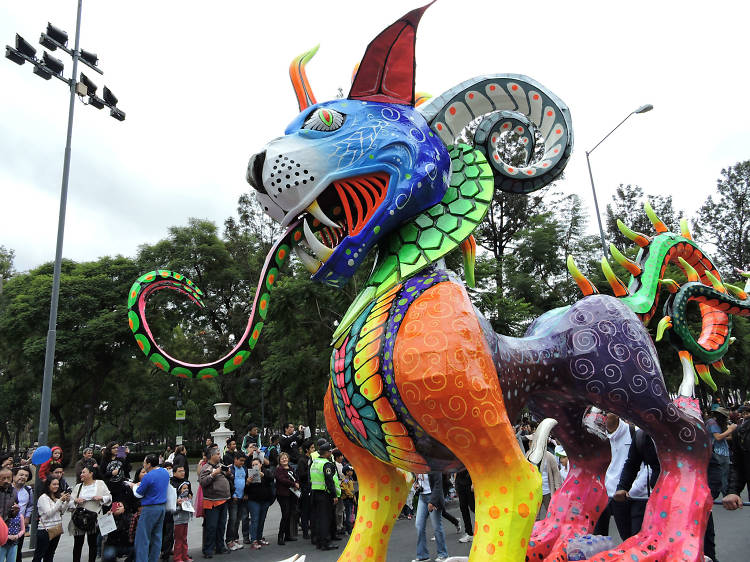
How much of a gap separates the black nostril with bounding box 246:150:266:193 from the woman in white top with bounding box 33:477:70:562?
591cm

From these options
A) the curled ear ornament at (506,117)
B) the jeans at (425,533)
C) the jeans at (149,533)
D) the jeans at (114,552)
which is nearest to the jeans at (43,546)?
the jeans at (114,552)

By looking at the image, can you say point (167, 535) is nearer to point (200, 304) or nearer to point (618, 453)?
point (618, 453)

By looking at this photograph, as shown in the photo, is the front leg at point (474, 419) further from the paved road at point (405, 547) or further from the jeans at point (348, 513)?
the jeans at point (348, 513)

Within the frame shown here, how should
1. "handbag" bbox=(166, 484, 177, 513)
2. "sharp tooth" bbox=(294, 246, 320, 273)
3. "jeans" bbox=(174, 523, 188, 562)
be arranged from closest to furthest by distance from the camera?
"sharp tooth" bbox=(294, 246, 320, 273)
"handbag" bbox=(166, 484, 177, 513)
"jeans" bbox=(174, 523, 188, 562)

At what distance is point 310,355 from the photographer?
1526 cm

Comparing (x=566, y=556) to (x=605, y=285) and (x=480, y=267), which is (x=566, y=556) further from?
(x=605, y=285)

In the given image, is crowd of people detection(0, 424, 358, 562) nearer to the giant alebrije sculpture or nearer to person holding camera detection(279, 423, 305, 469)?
person holding camera detection(279, 423, 305, 469)

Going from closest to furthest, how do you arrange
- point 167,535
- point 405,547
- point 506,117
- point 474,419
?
point 474,419, point 506,117, point 167,535, point 405,547

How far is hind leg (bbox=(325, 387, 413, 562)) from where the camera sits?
2.55m

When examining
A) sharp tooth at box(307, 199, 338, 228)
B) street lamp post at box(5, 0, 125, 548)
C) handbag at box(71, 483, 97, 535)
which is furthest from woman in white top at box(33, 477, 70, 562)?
sharp tooth at box(307, 199, 338, 228)

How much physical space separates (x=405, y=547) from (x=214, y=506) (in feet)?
8.90

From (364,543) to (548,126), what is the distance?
7.55 feet

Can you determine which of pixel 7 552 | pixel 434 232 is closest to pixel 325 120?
pixel 434 232

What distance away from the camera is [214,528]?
7980 mm
